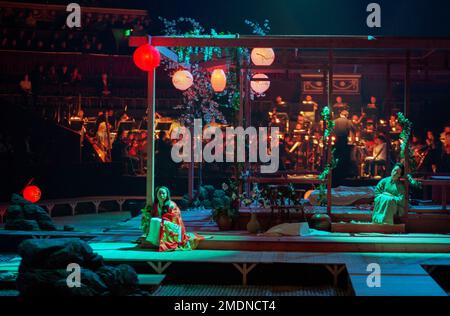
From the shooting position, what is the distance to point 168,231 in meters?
10.3

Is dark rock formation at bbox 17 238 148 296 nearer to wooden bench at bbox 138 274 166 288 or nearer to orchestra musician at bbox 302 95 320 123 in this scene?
wooden bench at bbox 138 274 166 288

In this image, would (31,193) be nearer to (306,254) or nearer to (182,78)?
(182,78)

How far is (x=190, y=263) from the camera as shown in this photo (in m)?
9.63

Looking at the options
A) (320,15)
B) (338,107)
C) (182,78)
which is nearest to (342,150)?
(338,107)

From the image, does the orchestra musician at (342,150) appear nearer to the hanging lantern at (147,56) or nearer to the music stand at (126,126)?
the music stand at (126,126)

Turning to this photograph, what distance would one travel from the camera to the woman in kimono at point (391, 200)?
11.4m

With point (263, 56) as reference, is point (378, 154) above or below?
below

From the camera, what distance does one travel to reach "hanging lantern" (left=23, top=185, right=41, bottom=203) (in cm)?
1542

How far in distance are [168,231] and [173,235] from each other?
104 mm

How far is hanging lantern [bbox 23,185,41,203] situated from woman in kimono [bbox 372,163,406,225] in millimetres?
7690

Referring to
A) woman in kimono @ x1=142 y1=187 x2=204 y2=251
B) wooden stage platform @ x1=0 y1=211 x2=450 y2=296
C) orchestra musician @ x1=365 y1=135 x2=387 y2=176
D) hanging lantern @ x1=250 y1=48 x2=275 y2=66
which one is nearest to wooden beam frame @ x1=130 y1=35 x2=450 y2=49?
hanging lantern @ x1=250 y1=48 x2=275 y2=66

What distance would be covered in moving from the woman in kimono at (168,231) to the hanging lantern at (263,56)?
3805 millimetres

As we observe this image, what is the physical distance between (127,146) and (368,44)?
9104 mm

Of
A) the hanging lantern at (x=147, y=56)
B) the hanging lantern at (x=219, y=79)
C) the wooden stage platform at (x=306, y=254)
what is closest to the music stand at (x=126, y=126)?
the hanging lantern at (x=219, y=79)
